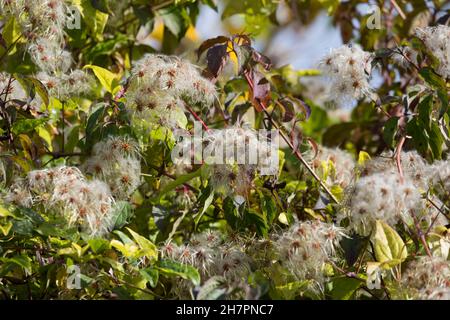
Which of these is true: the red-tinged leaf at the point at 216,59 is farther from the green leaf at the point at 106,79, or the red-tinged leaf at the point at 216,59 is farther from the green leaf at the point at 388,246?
the green leaf at the point at 388,246

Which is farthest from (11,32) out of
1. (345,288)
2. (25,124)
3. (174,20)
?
(345,288)

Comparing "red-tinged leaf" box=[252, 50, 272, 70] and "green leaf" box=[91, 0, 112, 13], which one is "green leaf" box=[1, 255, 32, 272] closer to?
"red-tinged leaf" box=[252, 50, 272, 70]

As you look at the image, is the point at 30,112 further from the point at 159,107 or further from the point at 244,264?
the point at 244,264

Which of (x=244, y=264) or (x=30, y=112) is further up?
(x=30, y=112)

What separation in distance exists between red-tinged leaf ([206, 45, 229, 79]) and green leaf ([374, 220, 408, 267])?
54 cm

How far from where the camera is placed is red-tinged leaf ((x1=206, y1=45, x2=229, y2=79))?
197 cm

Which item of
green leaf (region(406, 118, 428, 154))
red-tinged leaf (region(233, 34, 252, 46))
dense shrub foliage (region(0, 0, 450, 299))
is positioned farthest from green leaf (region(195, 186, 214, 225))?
green leaf (region(406, 118, 428, 154))

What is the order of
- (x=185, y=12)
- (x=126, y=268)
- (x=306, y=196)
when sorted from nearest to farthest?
(x=126, y=268) < (x=306, y=196) < (x=185, y=12)

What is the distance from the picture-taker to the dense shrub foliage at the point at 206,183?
1.74 m

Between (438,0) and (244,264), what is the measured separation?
163cm

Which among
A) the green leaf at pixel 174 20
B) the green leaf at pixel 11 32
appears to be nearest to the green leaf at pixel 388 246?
the green leaf at pixel 11 32
